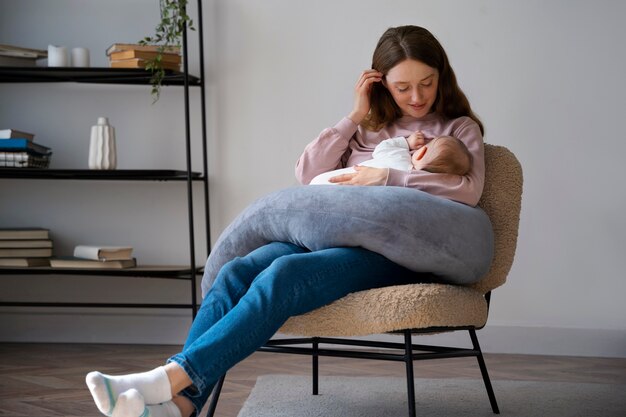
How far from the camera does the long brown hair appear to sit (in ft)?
8.20

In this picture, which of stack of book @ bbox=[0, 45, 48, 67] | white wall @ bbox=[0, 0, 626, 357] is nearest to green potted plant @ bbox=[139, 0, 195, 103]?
white wall @ bbox=[0, 0, 626, 357]

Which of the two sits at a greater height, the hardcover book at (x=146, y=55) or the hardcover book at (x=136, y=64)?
the hardcover book at (x=146, y=55)

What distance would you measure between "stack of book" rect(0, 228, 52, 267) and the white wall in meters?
0.22

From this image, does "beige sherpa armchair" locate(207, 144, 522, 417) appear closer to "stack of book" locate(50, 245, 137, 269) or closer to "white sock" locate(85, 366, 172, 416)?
"white sock" locate(85, 366, 172, 416)

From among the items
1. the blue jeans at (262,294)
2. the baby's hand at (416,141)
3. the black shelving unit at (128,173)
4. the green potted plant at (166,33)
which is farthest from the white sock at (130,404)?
the green potted plant at (166,33)

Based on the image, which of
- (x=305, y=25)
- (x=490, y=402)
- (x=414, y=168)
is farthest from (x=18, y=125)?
(x=490, y=402)

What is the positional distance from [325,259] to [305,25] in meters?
2.07

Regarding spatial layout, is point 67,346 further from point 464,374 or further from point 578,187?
point 578,187

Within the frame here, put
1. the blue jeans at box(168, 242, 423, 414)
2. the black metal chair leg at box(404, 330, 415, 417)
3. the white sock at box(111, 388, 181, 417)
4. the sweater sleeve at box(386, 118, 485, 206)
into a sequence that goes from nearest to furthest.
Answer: the white sock at box(111, 388, 181, 417)
the blue jeans at box(168, 242, 423, 414)
the black metal chair leg at box(404, 330, 415, 417)
the sweater sleeve at box(386, 118, 485, 206)

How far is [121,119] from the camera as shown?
155 inches

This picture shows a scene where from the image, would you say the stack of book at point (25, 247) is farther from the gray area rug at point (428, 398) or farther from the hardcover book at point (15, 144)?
the gray area rug at point (428, 398)

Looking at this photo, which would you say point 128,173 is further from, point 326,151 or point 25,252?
point 326,151

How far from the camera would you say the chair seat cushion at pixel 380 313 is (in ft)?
6.50

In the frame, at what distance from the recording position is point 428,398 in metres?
2.67
